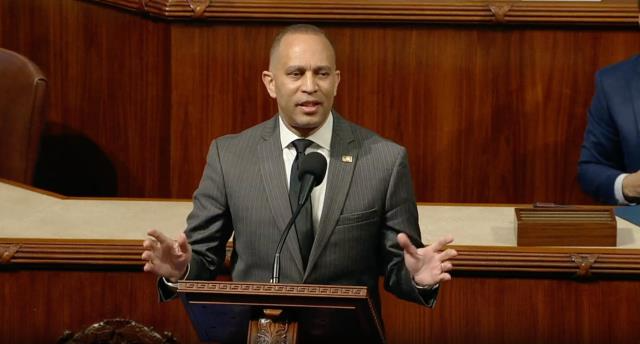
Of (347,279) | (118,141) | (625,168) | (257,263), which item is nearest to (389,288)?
(347,279)

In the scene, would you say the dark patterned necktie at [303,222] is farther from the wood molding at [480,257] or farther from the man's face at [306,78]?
the wood molding at [480,257]

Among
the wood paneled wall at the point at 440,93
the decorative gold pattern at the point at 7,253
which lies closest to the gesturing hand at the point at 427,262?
the decorative gold pattern at the point at 7,253

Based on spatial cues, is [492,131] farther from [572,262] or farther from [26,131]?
[26,131]

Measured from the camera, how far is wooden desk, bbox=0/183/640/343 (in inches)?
112

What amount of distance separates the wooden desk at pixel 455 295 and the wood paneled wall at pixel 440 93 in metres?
0.79

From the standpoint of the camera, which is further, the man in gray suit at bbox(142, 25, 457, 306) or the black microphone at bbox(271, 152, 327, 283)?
the man in gray suit at bbox(142, 25, 457, 306)

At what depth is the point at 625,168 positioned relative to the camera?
11.5ft

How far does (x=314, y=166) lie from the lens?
221 centimetres

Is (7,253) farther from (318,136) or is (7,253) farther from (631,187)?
(631,187)

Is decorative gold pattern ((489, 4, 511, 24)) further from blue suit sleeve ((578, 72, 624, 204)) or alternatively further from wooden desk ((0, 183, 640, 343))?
wooden desk ((0, 183, 640, 343))

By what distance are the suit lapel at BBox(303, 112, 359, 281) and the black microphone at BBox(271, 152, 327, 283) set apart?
136mm

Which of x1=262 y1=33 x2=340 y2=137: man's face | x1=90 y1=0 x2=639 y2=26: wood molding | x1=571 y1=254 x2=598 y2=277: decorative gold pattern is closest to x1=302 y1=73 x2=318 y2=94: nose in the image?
x1=262 y1=33 x2=340 y2=137: man's face

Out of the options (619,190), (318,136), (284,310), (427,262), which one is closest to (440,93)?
(619,190)

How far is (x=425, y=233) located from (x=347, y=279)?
660 millimetres
